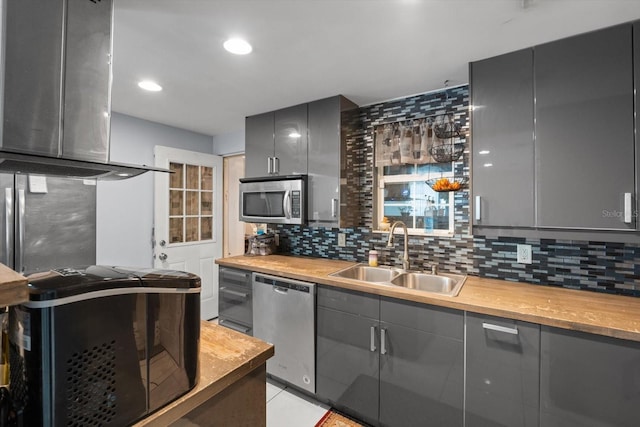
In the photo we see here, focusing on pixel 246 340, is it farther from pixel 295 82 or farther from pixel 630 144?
pixel 630 144

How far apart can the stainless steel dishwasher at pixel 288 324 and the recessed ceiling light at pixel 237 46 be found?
1.52 metres

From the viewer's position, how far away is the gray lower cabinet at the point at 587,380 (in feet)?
4.04

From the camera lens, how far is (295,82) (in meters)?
2.17

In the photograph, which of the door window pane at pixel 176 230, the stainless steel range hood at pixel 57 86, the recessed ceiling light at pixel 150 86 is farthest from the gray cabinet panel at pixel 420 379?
the door window pane at pixel 176 230

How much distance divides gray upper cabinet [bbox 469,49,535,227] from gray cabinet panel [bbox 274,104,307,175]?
131cm

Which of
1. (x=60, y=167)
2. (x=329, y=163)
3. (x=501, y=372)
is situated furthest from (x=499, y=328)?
(x=60, y=167)

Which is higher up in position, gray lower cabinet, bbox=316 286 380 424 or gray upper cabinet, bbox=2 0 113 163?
gray upper cabinet, bbox=2 0 113 163

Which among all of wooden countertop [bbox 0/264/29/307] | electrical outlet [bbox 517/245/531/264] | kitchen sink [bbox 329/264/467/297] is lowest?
kitchen sink [bbox 329/264/467/297]

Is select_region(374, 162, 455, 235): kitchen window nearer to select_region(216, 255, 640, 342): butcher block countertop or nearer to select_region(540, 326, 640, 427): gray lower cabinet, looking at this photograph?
select_region(216, 255, 640, 342): butcher block countertop

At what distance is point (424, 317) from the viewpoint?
1.68 metres

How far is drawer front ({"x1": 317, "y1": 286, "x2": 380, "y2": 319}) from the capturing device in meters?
1.86

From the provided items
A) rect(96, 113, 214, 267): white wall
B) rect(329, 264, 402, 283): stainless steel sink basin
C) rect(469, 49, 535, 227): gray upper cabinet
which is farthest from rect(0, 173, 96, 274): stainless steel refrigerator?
rect(469, 49, 535, 227): gray upper cabinet

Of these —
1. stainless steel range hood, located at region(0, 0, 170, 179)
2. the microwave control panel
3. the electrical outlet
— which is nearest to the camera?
stainless steel range hood, located at region(0, 0, 170, 179)

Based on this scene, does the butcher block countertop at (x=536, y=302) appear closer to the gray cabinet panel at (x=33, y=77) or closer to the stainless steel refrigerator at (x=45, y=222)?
the stainless steel refrigerator at (x=45, y=222)
